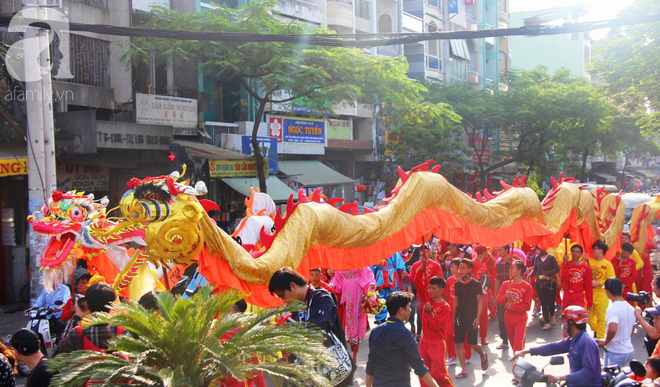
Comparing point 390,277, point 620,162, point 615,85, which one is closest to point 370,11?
point 615,85

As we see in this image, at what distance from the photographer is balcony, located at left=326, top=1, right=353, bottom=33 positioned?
25609mm

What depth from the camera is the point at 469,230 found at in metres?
8.62

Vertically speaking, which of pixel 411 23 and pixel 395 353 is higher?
pixel 411 23

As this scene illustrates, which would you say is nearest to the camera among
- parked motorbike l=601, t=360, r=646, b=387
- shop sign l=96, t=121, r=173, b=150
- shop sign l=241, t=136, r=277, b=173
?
parked motorbike l=601, t=360, r=646, b=387

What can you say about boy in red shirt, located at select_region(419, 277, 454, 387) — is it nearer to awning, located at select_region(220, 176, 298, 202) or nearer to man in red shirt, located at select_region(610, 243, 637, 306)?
man in red shirt, located at select_region(610, 243, 637, 306)

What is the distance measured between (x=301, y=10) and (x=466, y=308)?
16840 millimetres

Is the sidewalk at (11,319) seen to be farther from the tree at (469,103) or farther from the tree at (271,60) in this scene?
the tree at (469,103)

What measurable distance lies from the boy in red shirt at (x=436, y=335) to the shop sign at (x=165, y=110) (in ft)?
34.8

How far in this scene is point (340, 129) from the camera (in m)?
25.6

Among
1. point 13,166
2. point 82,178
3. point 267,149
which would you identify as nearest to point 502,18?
point 267,149

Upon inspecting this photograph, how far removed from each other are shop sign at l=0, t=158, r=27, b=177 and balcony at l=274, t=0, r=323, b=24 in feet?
39.1

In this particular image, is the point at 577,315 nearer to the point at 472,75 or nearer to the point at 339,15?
the point at 339,15

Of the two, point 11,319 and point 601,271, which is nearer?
point 601,271

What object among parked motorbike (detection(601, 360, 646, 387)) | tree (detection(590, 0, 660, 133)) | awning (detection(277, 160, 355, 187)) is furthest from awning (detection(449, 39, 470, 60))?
parked motorbike (detection(601, 360, 646, 387))
